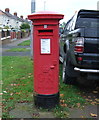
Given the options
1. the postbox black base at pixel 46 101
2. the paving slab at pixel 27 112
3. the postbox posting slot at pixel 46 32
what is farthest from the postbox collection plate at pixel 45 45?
the paving slab at pixel 27 112

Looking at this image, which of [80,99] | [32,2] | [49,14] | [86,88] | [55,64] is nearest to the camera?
[49,14]

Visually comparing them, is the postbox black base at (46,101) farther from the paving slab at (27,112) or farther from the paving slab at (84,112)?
the paving slab at (84,112)

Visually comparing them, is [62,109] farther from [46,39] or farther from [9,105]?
[46,39]

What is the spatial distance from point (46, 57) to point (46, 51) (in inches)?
4.7

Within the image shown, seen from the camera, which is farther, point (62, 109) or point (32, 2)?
point (32, 2)

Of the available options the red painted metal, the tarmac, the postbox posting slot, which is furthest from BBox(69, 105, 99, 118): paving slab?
the postbox posting slot

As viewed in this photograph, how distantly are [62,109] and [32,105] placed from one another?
0.67 metres

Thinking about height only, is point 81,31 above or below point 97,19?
below

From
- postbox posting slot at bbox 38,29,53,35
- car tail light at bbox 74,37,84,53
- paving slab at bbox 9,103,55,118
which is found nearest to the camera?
paving slab at bbox 9,103,55,118

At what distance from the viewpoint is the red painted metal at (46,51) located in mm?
4320

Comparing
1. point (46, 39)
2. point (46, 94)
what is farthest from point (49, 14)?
point (46, 94)

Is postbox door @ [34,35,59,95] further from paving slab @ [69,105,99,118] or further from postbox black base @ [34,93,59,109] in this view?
paving slab @ [69,105,99,118]

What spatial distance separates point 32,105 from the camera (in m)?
4.78

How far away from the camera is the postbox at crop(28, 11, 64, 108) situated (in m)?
4.33
